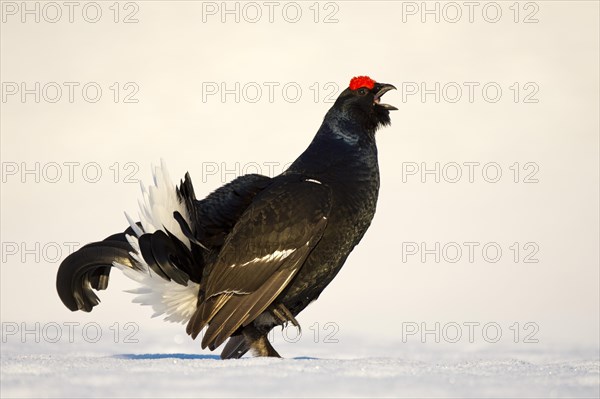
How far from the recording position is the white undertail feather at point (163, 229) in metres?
5.75

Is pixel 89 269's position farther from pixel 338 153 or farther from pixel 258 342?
pixel 338 153

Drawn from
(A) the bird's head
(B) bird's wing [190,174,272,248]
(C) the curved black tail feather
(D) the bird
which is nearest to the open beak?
(A) the bird's head

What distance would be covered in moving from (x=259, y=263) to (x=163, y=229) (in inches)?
24.6

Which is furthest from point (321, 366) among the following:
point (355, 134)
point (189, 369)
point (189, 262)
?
point (355, 134)

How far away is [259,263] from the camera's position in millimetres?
5574

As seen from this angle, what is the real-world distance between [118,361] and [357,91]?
2.42 m

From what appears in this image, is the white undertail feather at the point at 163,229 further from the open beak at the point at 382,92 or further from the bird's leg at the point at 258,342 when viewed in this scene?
the open beak at the point at 382,92

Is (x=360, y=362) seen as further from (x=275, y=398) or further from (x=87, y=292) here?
(x=87, y=292)

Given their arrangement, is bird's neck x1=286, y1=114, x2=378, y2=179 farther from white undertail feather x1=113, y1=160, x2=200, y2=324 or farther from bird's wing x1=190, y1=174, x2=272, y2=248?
white undertail feather x1=113, y1=160, x2=200, y2=324

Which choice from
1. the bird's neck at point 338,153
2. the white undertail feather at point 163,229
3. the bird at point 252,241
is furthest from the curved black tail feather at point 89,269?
the bird's neck at point 338,153

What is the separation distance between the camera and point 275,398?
13.1 ft

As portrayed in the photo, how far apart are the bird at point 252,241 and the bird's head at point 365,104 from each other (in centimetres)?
1

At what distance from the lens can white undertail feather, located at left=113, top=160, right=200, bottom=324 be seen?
5.75m

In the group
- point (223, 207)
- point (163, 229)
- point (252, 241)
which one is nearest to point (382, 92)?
point (223, 207)
